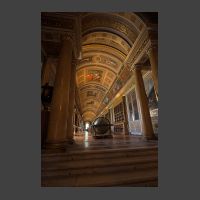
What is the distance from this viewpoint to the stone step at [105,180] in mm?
2217

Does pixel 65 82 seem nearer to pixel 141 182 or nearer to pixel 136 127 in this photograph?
pixel 141 182

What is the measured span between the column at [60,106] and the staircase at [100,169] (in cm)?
54

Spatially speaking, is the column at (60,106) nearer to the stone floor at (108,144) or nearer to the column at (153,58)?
the stone floor at (108,144)

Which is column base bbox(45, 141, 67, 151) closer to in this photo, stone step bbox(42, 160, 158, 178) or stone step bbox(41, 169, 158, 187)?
stone step bbox(42, 160, 158, 178)

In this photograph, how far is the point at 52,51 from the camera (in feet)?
22.0

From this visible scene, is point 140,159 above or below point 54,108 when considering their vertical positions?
below

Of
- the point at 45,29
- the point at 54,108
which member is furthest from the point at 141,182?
the point at 45,29

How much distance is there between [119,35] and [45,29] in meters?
5.02

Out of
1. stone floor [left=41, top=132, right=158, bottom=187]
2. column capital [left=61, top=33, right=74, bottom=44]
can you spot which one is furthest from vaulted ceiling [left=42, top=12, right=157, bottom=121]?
stone floor [left=41, top=132, right=158, bottom=187]

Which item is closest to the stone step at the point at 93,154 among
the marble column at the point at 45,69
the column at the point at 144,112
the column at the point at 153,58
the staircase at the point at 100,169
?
the staircase at the point at 100,169

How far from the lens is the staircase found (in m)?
2.28

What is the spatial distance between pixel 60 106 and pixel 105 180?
8.15 feet

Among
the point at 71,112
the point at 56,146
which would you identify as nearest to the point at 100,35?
the point at 71,112

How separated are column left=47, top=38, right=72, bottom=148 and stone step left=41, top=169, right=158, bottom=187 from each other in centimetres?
128
